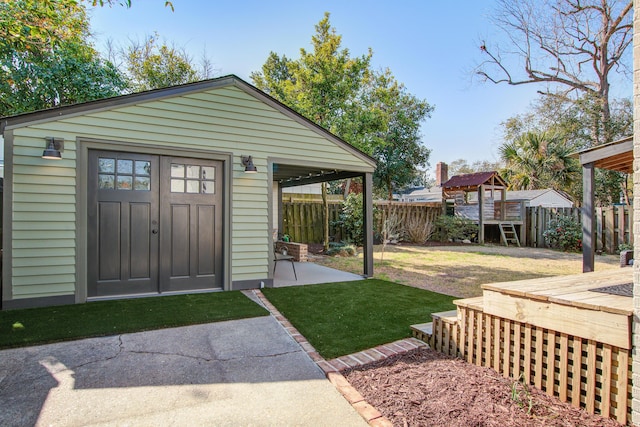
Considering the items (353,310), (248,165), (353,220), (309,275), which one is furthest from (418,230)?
(353,310)

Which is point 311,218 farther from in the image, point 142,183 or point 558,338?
point 558,338

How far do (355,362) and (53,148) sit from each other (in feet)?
13.6

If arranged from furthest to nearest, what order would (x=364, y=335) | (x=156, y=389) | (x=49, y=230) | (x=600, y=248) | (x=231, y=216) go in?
(x=600, y=248) < (x=231, y=216) < (x=49, y=230) < (x=364, y=335) < (x=156, y=389)

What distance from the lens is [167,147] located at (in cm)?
481

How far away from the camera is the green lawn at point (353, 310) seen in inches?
129

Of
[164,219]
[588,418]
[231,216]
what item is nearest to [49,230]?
[164,219]

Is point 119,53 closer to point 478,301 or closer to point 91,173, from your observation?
point 91,173

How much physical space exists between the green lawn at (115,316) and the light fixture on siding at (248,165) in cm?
186

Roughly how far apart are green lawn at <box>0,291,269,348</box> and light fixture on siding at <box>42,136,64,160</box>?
1768 millimetres

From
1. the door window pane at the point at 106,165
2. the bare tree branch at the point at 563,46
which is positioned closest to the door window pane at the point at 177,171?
the door window pane at the point at 106,165

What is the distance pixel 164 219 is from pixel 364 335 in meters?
3.20

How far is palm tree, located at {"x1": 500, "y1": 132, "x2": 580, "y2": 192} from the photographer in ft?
54.7

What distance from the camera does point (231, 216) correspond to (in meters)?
5.24

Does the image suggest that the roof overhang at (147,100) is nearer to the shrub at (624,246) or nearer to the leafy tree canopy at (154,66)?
the shrub at (624,246)
